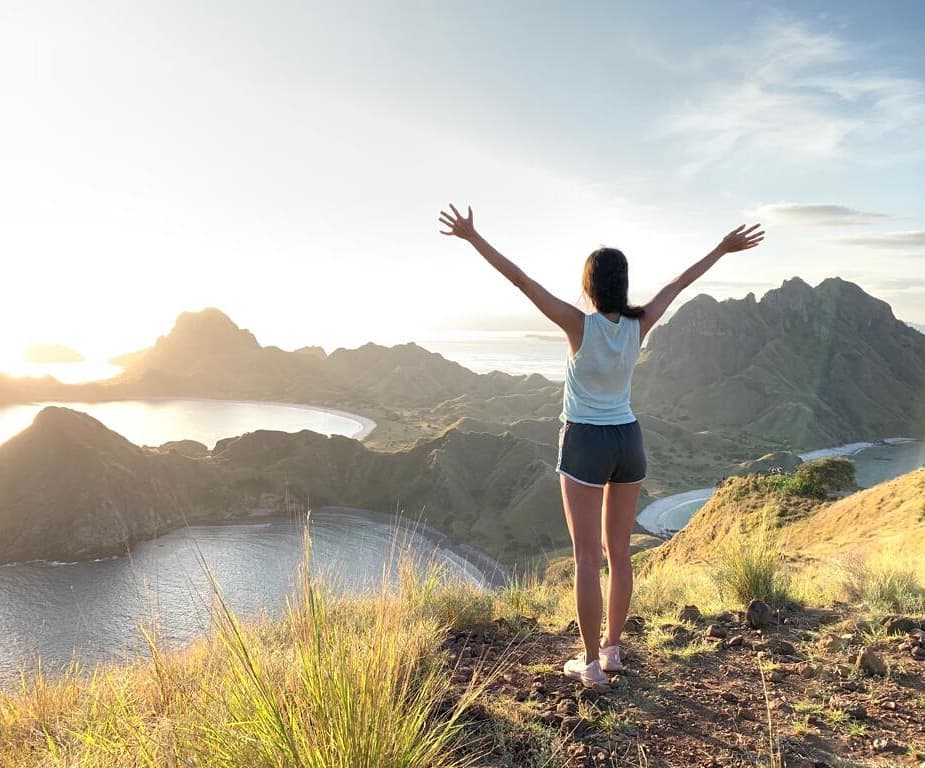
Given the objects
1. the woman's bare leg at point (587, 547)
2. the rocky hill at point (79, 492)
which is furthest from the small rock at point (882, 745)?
the rocky hill at point (79, 492)

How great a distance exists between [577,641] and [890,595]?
7.61 ft

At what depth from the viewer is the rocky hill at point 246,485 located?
162 feet

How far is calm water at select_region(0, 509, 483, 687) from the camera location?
33.1m

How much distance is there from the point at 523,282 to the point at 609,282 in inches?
16.0

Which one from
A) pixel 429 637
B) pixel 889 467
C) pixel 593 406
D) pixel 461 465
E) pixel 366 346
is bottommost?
pixel 889 467

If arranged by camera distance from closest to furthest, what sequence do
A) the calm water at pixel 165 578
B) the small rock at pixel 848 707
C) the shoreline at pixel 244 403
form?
the small rock at pixel 848 707
the calm water at pixel 165 578
the shoreline at pixel 244 403

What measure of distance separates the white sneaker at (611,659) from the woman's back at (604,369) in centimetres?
121

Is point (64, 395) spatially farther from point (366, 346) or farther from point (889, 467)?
point (889, 467)

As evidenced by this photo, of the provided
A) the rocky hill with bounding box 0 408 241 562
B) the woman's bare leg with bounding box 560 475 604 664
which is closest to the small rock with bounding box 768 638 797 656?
the woman's bare leg with bounding box 560 475 604 664

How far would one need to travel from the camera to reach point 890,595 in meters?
3.97

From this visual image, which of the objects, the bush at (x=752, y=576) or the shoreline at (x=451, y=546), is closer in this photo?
the bush at (x=752, y=576)

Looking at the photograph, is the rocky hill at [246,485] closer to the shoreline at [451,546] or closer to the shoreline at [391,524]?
the shoreline at [391,524]

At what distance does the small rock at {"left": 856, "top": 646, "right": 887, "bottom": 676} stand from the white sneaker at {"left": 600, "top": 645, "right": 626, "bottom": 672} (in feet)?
3.93

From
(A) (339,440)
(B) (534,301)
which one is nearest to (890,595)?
(B) (534,301)
